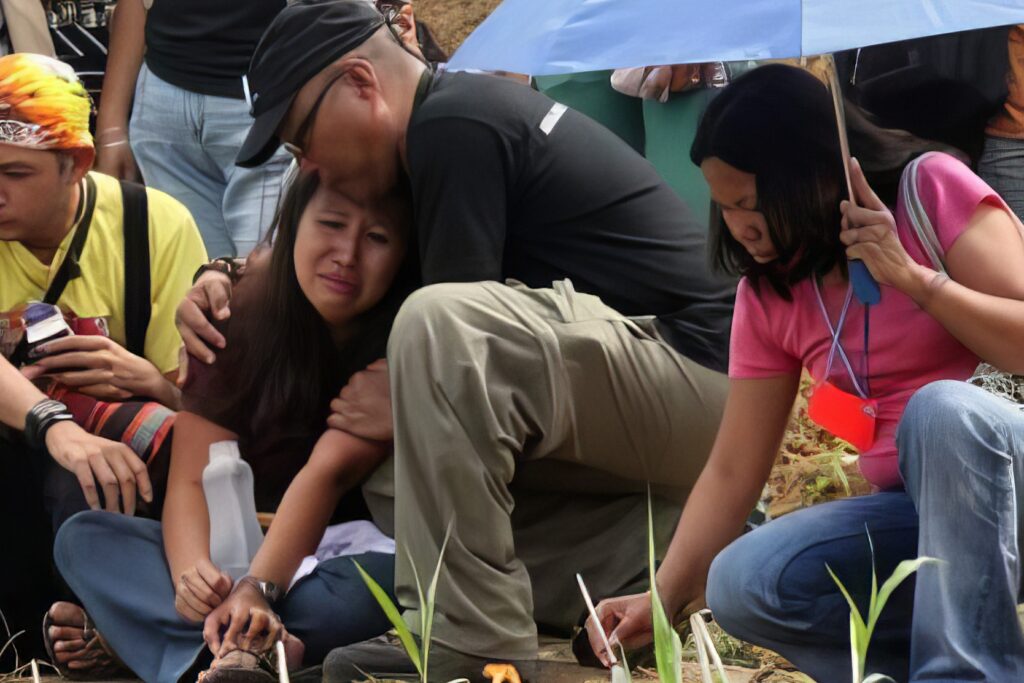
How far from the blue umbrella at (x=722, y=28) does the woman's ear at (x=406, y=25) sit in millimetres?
1056

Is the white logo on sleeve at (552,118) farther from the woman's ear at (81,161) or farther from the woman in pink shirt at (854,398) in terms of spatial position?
the woman's ear at (81,161)

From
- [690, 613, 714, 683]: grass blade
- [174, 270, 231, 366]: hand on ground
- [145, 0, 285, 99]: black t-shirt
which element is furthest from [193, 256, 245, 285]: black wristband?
[690, 613, 714, 683]: grass blade

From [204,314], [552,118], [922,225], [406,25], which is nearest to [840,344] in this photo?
[922,225]

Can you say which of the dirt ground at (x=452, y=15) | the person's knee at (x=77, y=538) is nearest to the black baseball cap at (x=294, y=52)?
the person's knee at (x=77, y=538)

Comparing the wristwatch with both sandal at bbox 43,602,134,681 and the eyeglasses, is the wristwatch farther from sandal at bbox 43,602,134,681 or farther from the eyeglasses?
the eyeglasses

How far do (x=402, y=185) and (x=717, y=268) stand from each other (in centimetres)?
78

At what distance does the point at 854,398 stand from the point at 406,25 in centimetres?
142

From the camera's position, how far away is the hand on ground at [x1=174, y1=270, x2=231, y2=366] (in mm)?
3461

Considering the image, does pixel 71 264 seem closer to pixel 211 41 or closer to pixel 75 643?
pixel 211 41

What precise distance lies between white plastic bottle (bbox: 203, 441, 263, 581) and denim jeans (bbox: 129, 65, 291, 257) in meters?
0.60

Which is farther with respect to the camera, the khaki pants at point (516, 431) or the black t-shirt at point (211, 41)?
the black t-shirt at point (211, 41)

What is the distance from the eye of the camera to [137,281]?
359 centimetres

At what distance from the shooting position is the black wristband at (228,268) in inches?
139

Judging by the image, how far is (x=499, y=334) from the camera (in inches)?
113
